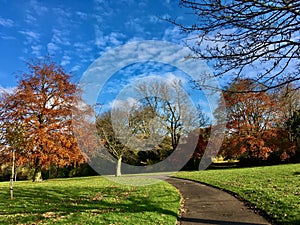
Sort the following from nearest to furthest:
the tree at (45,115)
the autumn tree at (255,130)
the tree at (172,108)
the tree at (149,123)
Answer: the tree at (45,115) → the autumn tree at (255,130) → the tree at (149,123) → the tree at (172,108)

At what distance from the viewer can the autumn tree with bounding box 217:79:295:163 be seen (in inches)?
1008

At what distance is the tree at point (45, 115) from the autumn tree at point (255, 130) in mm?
16087

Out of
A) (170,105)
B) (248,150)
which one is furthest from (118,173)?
(248,150)

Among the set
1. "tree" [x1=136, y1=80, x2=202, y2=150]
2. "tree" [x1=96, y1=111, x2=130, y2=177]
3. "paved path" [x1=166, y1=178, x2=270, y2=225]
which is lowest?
"paved path" [x1=166, y1=178, x2=270, y2=225]

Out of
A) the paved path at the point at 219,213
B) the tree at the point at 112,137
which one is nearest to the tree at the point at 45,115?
the tree at the point at 112,137

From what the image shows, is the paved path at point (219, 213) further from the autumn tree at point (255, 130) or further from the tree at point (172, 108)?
the tree at point (172, 108)

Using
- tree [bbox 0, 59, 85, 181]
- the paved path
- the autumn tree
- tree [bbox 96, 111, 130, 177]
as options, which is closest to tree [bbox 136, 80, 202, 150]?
the autumn tree

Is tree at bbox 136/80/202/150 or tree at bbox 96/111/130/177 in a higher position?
tree at bbox 136/80/202/150

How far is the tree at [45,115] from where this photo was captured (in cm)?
2002

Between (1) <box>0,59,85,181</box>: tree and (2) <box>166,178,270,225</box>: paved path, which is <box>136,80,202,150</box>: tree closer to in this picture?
(1) <box>0,59,85,181</box>: tree

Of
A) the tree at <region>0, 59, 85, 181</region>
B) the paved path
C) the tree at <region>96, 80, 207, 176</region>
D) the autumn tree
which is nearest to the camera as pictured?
the paved path

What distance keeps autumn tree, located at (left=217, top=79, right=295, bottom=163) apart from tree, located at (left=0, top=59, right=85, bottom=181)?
1609 cm

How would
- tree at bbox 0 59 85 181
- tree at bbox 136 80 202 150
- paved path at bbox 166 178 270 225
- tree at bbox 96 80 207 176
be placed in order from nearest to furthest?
1. paved path at bbox 166 178 270 225
2. tree at bbox 0 59 85 181
3. tree at bbox 96 80 207 176
4. tree at bbox 136 80 202 150

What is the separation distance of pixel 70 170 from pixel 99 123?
41.0ft
